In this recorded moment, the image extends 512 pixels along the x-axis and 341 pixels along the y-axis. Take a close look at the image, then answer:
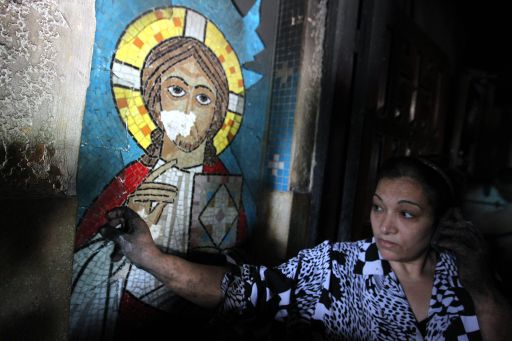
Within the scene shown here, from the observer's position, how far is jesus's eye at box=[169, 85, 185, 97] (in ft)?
5.60

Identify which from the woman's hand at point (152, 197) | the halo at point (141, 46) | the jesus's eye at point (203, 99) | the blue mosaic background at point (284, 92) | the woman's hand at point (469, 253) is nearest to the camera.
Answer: the woman's hand at point (469, 253)

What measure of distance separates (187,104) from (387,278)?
136cm

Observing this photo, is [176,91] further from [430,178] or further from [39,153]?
[430,178]

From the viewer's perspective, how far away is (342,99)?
2584 millimetres

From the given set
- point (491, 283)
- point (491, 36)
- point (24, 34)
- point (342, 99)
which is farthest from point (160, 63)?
point (491, 36)

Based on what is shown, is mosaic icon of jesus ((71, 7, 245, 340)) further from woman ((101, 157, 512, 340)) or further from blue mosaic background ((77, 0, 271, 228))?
woman ((101, 157, 512, 340))

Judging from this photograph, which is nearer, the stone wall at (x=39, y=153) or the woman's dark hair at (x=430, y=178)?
the stone wall at (x=39, y=153)

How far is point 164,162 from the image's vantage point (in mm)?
1702

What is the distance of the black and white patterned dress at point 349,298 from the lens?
1.42 metres

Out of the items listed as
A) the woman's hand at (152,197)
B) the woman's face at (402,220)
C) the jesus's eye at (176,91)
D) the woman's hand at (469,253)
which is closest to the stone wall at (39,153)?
the woman's hand at (152,197)

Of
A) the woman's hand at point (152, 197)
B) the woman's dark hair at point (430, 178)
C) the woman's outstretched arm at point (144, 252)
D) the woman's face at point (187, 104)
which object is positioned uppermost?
the woman's face at point (187, 104)

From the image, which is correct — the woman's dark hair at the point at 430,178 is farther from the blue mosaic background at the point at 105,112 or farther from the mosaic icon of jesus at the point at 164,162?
the blue mosaic background at the point at 105,112

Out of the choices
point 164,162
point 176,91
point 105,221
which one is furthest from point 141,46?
point 105,221

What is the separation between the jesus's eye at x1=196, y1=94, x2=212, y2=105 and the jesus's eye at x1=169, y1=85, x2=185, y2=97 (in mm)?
103
